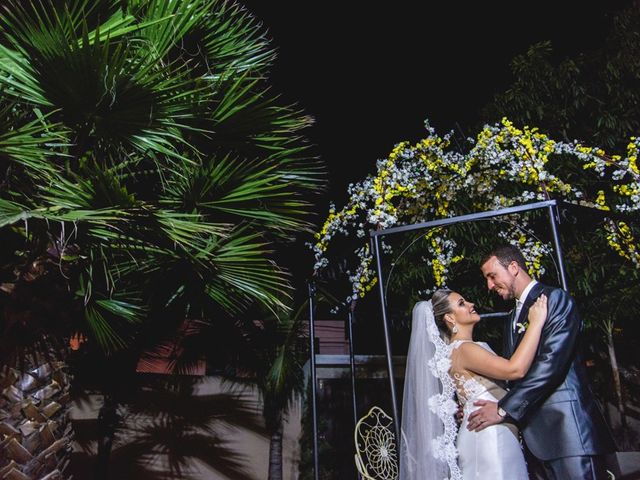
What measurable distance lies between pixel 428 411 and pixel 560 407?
35.5 inches

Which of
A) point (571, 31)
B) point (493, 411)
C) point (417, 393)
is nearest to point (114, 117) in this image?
point (417, 393)

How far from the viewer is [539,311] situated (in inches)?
119

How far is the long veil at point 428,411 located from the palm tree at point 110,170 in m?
1.06

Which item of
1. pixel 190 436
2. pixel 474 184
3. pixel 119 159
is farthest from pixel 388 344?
pixel 190 436

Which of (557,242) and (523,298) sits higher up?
(557,242)

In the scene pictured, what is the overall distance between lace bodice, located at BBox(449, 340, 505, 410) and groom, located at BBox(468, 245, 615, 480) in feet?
0.83

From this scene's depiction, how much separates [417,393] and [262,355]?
4.15 m

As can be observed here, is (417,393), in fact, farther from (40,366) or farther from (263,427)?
(263,427)

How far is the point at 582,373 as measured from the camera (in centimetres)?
297

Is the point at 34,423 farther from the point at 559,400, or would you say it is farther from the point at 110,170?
the point at 559,400

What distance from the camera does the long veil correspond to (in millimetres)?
3395

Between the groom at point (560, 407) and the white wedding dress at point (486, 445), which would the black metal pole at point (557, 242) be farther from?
the white wedding dress at point (486, 445)

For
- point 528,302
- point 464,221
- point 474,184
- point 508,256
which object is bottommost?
point 528,302

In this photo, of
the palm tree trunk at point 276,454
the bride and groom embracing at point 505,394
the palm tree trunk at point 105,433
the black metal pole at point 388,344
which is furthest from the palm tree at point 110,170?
the palm tree trunk at point 276,454
